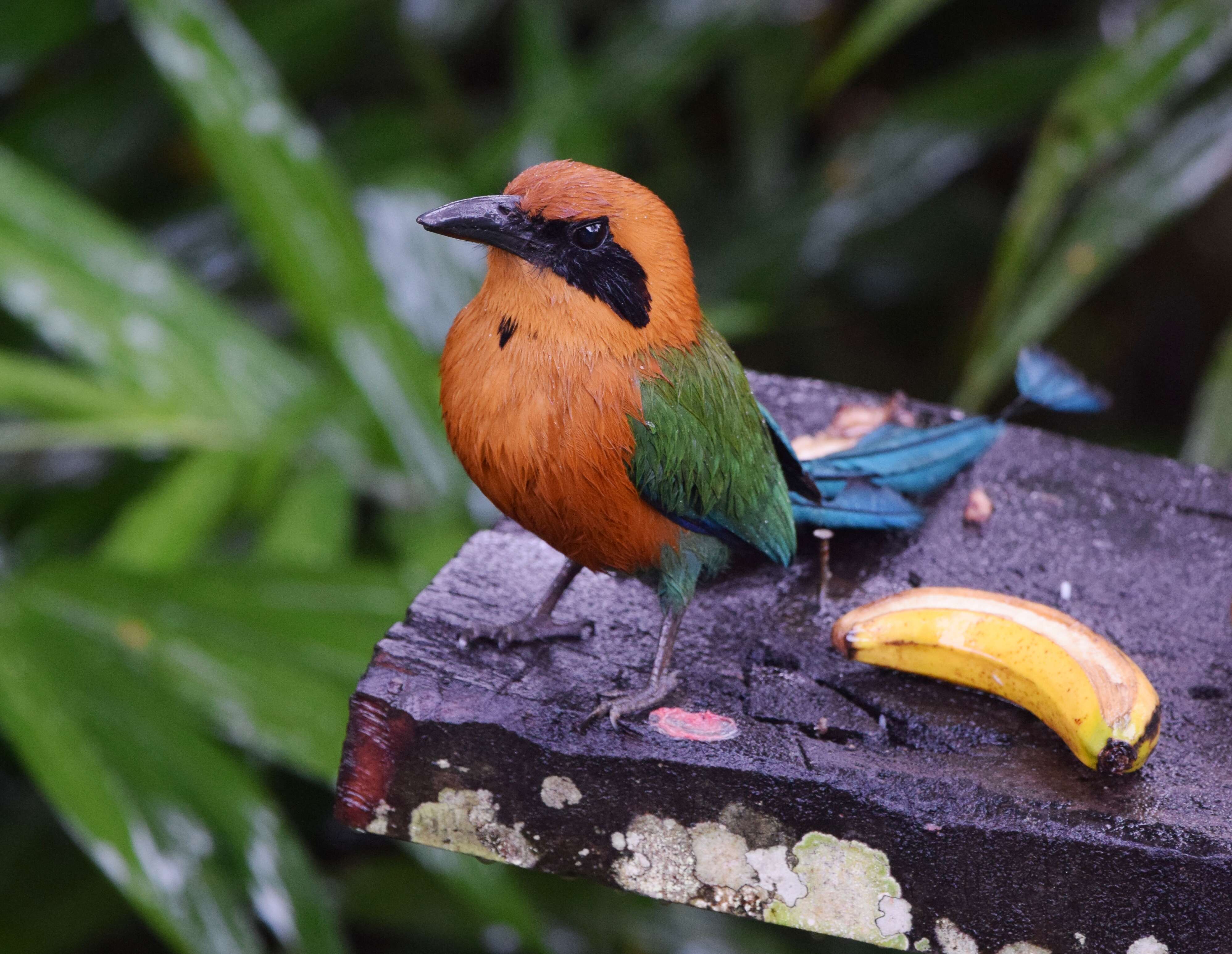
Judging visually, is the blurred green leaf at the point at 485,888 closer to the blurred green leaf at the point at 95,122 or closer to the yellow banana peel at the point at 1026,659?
the yellow banana peel at the point at 1026,659

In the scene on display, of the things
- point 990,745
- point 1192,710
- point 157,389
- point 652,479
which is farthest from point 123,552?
point 1192,710

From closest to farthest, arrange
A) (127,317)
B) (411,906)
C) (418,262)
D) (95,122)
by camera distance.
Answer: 1. (127,317)
2. (411,906)
3. (418,262)
4. (95,122)

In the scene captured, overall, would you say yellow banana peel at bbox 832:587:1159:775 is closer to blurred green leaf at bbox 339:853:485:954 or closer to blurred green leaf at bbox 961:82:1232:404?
blurred green leaf at bbox 961:82:1232:404

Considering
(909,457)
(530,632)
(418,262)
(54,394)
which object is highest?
(418,262)

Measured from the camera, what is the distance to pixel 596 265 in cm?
163

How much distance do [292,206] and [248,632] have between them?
44.4 inches

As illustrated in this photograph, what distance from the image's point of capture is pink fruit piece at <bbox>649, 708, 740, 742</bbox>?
173cm

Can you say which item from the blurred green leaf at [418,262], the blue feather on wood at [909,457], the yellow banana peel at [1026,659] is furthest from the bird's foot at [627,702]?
the blurred green leaf at [418,262]

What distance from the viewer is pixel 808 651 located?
1.94 meters

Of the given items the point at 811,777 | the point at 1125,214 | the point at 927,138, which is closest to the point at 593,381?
the point at 811,777

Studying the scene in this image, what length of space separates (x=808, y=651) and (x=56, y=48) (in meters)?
3.06

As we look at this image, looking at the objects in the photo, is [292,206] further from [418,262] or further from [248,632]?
[248,632]

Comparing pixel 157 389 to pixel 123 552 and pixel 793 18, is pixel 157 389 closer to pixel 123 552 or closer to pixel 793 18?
pixel 123 552

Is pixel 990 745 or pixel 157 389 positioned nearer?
pixel 990 745
